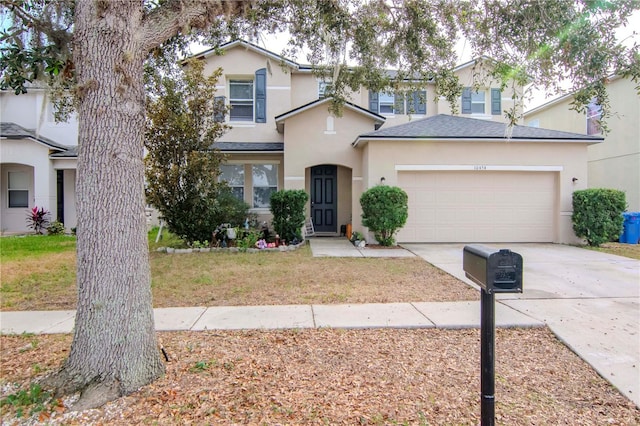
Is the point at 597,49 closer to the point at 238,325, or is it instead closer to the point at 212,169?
the point at 238,325

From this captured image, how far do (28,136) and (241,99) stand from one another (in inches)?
334

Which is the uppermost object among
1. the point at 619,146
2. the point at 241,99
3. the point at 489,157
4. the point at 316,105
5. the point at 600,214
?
the point at 241,99

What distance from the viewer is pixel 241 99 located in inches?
591

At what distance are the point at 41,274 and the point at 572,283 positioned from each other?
10.6 meters

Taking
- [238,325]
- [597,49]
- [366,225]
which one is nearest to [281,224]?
[366,225]

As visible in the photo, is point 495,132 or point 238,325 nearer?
point 238,325

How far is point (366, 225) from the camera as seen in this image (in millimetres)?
11414

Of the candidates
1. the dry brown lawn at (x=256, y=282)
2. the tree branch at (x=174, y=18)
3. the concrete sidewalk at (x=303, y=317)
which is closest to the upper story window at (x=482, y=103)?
the dry brown lawn at (x=256, y=282)

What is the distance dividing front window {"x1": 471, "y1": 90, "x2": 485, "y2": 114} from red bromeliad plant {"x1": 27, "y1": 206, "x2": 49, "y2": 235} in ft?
60.9

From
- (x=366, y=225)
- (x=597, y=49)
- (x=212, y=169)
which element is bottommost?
(x=366, y=225)

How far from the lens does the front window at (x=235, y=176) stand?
46.9 feet

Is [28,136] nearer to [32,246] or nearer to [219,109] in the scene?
[32,246]

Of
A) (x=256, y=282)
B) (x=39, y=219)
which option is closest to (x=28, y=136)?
(x=39, y=219)

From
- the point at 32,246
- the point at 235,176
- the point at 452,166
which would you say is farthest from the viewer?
the point at 235,176
